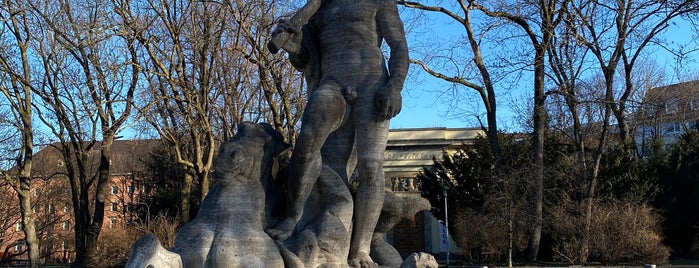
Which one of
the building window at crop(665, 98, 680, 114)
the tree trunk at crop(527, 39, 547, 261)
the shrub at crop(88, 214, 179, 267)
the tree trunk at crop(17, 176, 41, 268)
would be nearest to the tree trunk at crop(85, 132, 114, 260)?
the shrub at crop(88, 214, 179, 267)

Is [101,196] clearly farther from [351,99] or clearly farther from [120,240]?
[351,99]

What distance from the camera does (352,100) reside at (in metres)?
6.22

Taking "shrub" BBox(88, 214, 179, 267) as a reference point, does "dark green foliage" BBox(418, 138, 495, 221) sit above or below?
above

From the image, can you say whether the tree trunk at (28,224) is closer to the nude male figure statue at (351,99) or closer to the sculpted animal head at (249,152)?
the nude male figure statue at (351,99)

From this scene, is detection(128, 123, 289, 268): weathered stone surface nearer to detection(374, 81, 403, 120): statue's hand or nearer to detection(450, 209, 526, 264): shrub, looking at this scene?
detection(374, 81, 403, 120): statue's hand

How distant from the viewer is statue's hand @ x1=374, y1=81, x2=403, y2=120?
6.14m

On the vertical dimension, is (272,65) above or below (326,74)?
above

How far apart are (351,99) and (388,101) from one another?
35cm

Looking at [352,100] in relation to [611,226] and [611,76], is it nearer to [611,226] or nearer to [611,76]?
[611,226]

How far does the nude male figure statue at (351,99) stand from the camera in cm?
584

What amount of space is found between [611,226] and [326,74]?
15.9m

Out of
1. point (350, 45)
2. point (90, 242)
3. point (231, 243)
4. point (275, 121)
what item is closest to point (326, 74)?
point (350, 45)

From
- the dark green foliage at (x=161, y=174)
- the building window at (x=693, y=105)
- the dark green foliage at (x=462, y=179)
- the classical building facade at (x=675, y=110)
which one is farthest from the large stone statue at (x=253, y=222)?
the building window at (x=693, y=105)

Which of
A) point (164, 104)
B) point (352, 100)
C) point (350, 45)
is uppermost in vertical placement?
point (164, 104)
